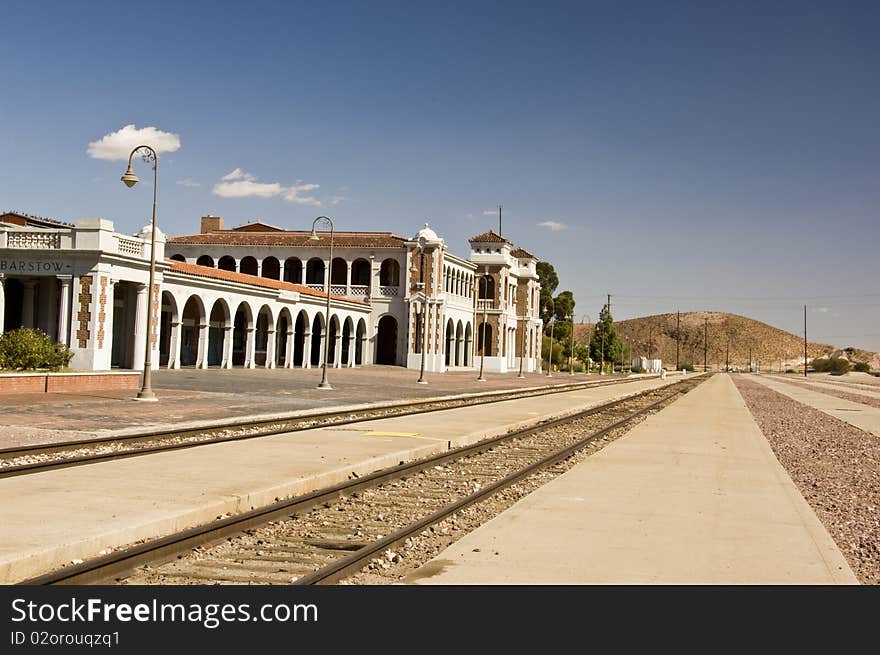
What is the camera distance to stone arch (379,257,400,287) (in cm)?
7656

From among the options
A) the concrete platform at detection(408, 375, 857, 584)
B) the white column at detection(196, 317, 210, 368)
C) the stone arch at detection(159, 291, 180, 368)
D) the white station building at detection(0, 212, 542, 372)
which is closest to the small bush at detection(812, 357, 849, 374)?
the white station building at detection(0, 212, 542, 372)

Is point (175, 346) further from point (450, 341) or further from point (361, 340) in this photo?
point (450, 341)

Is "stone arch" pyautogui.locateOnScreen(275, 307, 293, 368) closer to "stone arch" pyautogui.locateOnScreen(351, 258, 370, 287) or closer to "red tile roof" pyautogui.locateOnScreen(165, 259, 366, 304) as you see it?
"red tile roof" pyautogui.locateOnScreen(165, 259, 366, 304)

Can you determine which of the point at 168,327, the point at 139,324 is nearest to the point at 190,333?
the point at 168,327

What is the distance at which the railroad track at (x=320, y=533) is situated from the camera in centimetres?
697

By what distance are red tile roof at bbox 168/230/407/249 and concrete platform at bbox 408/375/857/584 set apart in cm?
6069

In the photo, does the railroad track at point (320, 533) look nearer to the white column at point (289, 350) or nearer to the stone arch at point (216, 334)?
the stone arch at point (216, 334)

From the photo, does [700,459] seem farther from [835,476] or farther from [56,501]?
[56,501]

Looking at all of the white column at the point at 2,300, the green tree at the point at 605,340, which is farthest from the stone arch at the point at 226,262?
the green tree at the point at 605,340

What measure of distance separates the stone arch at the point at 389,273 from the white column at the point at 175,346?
32294mm
